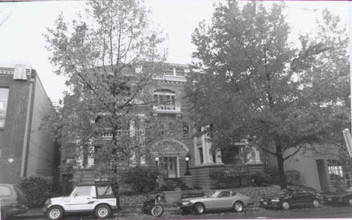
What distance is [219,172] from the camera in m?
18.7

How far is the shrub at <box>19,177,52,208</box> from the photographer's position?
12.9 metres

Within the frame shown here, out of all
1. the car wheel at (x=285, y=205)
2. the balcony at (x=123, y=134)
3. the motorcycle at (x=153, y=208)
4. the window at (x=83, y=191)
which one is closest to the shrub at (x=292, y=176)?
the car wheel at (x=285, y=205)

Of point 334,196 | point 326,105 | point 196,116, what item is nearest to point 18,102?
point 196,116

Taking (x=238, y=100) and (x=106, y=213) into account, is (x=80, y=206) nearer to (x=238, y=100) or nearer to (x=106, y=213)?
(x=106, y=213)

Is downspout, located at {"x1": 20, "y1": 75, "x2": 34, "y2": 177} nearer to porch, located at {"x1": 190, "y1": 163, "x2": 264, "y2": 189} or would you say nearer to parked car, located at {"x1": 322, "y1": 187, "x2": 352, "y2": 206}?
porch, located at {"x1": 190, "y1": 163, "x2": 264, "y2": 189}

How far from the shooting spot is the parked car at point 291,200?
40.4 ft

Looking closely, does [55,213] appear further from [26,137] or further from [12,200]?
[26,137]

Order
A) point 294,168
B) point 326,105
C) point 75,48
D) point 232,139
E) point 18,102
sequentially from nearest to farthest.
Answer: point 75,48
point 326,105
point 232,139
point 18,102
point 294,168

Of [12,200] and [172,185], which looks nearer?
[12,200]

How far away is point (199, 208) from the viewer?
11.7 metres

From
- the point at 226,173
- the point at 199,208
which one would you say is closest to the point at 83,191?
the point at 199,208

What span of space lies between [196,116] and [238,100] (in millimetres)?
2649

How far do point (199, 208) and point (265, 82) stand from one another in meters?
6.25

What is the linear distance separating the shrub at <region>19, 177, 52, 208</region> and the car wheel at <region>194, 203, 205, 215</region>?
24.7ft
